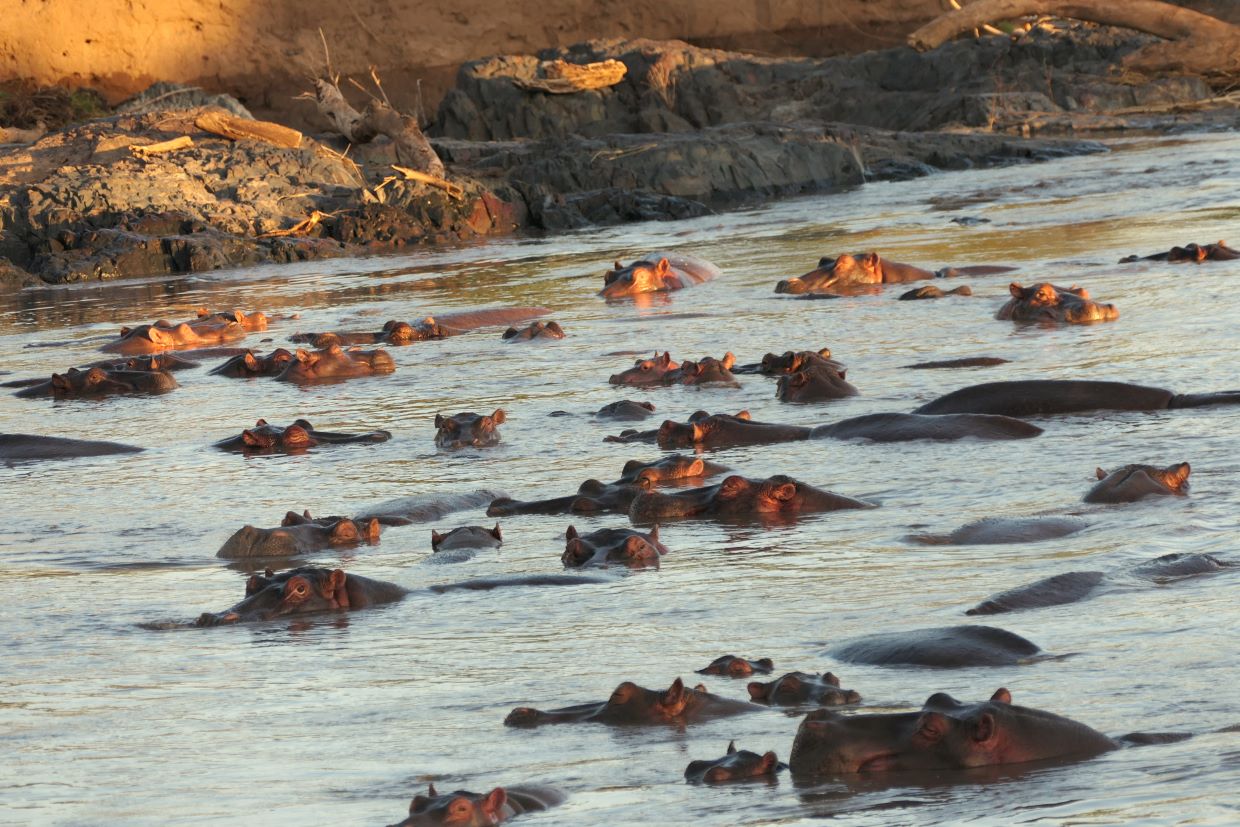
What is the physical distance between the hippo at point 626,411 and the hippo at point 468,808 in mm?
5078

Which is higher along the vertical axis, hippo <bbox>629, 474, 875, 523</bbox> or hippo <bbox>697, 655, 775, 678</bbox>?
hippo <bbox>629, 474, 875, 523</bbox>

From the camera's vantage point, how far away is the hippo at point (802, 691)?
160 inches

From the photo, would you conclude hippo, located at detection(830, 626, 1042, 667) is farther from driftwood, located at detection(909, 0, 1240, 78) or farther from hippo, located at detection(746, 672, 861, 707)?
driftwood, located at detection(909, 0, 1240, 78)

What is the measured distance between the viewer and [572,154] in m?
25.1

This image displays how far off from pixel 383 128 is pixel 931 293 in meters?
12.3

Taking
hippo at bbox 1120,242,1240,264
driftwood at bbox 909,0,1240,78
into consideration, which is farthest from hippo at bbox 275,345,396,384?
driftwood at bbox 909,0,1240,78

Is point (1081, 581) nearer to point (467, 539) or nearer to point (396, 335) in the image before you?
point (467, 539)

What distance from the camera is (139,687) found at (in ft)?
15.4

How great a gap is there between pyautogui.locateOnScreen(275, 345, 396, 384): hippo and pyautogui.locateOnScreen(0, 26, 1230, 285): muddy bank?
9530 mm

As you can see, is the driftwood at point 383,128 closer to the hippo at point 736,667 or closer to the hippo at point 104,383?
the hippo at point 104,383

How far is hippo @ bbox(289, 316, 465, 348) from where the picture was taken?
1227 centimetres

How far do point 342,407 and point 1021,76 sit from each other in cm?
2185

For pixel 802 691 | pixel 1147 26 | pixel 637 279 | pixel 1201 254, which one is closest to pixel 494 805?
pixel 802 691

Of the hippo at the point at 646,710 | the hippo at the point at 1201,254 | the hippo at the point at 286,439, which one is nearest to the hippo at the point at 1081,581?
the hippo at the point at 646,710
